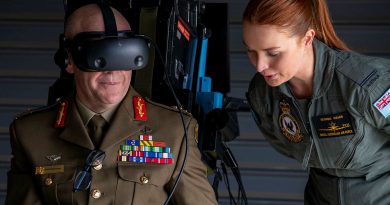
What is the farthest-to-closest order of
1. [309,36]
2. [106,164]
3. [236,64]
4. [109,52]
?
[236,64], [106,164], [309,36], [109,52]

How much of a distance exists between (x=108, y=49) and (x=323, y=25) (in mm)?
755

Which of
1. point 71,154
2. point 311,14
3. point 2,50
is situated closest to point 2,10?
point 2,50

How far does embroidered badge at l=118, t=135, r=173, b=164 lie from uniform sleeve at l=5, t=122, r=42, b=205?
324 millimetres

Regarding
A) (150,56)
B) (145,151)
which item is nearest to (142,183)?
(145,151)

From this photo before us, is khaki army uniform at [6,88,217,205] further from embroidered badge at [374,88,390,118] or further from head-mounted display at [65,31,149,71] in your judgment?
embroidered badge at [374,88,390,118]

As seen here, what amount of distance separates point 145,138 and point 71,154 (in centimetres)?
27

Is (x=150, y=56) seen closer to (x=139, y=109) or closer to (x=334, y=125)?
(x=139, y=109)

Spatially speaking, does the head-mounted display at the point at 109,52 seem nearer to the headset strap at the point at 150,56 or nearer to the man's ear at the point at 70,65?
the man's ear at the point at 70,65

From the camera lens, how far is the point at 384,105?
2352mm

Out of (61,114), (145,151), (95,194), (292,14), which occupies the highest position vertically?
(292,14)

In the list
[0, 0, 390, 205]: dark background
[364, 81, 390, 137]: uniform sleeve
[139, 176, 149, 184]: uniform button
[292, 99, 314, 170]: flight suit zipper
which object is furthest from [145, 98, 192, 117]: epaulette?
[0, 0, 390, 205]: dark background

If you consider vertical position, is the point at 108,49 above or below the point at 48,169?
above

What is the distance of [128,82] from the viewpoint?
2.50 metres

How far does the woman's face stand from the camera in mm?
2303
